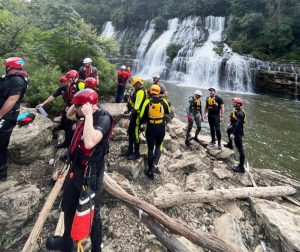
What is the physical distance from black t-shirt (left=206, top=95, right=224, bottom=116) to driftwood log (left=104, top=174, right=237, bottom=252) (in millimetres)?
5052

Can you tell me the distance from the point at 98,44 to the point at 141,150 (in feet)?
19.8

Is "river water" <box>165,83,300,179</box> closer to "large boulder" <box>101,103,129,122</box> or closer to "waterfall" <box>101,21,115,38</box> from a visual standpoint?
"large boulder" <box>101,103,129,122</box>

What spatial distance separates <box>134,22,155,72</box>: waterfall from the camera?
3369 cm

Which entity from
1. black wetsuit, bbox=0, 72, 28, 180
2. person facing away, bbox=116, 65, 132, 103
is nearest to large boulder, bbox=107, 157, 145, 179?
black wetsuit, bbox=0, 72, 28, 180

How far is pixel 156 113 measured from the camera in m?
5.68

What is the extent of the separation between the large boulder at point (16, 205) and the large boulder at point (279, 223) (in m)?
4.29

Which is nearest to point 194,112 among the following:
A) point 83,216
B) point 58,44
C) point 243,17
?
point 58,44

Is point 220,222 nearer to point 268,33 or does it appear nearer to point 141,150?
point 141,150

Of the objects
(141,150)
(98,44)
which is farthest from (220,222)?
(98,44)

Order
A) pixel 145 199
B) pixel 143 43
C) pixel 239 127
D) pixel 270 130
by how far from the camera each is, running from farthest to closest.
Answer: pixel 143 43 → pixel 270 130 → pixel 239 127 → pixel 145 199

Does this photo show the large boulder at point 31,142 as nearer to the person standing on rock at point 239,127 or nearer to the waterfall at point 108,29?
the person standing on rock at point 239,127

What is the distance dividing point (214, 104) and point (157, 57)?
83.6 feet

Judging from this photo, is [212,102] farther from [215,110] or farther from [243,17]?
[243,17]

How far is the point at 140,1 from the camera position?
154 ft
